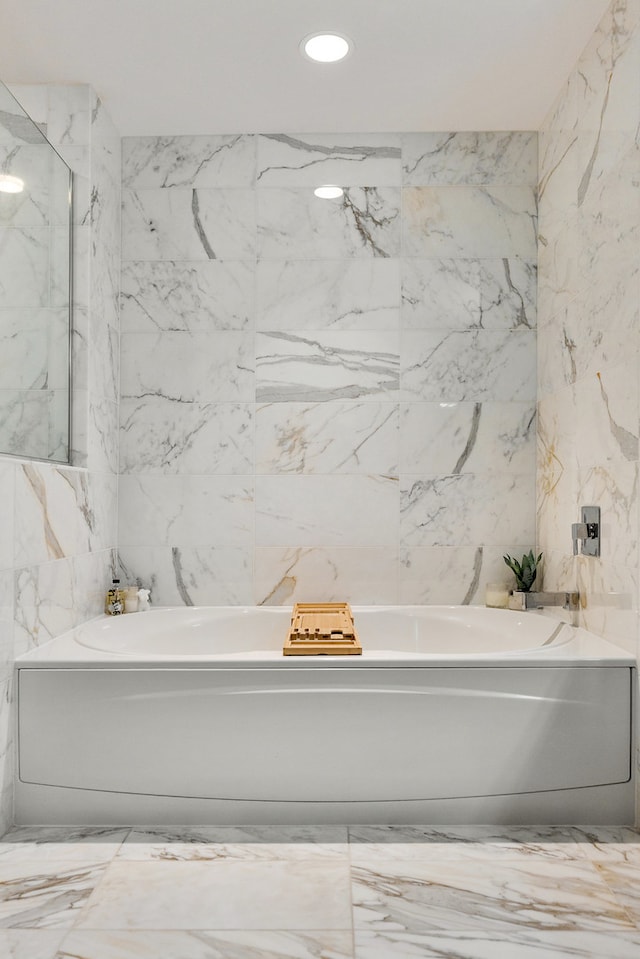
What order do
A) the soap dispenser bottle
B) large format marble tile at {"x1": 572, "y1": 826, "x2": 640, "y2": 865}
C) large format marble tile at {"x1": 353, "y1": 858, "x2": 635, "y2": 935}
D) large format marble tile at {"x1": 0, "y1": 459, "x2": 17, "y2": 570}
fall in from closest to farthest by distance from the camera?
1. large format marble tile at {"x1": 353, "y1": 858, "x2": 635, "y2": 935}
2. large format marble tile at {"x1": 572, "y1": 826, "x2": 640, "y2": 865}
3. large format marble tile at {"x1": 0, "y1": 459, "x2": 17, "y2": 570}
4. the soap dispenser bottle

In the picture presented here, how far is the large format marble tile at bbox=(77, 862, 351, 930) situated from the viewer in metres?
1.58

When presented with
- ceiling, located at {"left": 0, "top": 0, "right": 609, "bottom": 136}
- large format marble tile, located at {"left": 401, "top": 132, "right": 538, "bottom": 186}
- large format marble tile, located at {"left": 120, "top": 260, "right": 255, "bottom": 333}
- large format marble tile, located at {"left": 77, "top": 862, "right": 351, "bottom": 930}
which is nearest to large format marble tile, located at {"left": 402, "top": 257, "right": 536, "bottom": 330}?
large format marble tile, located at {"left": 401, "top": 132, "right": 538, "bottom": 186}

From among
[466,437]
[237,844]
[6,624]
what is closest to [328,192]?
[466,437]

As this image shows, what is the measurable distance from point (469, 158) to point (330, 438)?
4.34 feet

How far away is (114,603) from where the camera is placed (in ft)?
9.07

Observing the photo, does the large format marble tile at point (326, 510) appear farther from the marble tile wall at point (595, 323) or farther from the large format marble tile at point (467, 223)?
the large format marble tile at point (467, 223)

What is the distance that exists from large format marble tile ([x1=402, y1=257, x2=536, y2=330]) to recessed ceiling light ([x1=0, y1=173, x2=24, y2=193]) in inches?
59.2

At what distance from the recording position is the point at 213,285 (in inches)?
118

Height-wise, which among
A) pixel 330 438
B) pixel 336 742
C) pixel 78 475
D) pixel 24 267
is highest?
pixel 24 267

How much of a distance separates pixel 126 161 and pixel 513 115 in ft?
5.32

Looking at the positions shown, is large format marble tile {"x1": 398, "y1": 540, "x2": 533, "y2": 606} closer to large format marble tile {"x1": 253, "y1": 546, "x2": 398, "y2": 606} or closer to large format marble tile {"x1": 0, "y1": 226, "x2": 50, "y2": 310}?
large format marble tile {"x1": 253, "y1": 546, "x2": 398, "y2": 606}

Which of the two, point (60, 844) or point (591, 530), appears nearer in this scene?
point (60, 844)

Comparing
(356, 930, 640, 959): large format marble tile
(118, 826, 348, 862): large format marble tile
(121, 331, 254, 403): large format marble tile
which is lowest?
(118, 826, 348, 862): large format marble tile

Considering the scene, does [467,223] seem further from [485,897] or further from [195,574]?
[485,897]
